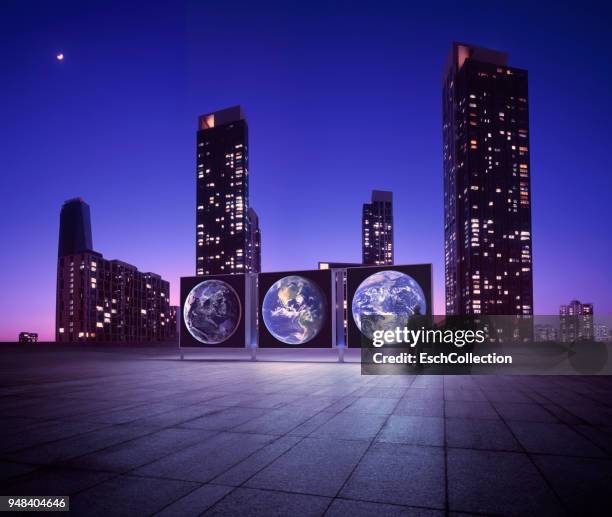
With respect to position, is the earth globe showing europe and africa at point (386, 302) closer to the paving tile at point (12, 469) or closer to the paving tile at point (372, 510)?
the paving tile at point (372, 510)

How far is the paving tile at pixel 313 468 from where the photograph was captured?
3.97 metres

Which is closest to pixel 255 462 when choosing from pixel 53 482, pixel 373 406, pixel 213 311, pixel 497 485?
pixel 53 482

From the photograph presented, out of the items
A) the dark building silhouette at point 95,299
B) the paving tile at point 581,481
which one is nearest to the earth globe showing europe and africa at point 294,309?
the paving tile at point 581,481

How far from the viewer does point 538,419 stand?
22.9 feet

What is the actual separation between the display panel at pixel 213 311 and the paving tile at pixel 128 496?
16198 millimetres

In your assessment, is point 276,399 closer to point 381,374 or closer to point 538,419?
point 538,419

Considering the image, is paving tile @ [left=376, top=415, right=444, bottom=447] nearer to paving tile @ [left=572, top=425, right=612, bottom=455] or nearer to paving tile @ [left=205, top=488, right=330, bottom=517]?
paving tile @ [left=572, top=425, right=612, bottom=455]

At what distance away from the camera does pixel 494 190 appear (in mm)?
165250

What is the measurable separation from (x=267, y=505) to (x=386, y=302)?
47.9ft

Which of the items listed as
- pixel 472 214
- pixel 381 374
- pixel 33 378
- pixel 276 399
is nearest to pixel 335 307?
pixel 381 374

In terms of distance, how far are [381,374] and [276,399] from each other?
Answer: 243 inches

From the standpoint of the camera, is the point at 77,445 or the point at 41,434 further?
the point at 41,434

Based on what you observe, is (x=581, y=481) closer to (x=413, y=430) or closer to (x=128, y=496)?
(x=413, y=430)

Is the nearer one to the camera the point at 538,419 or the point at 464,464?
the point at 464,464
